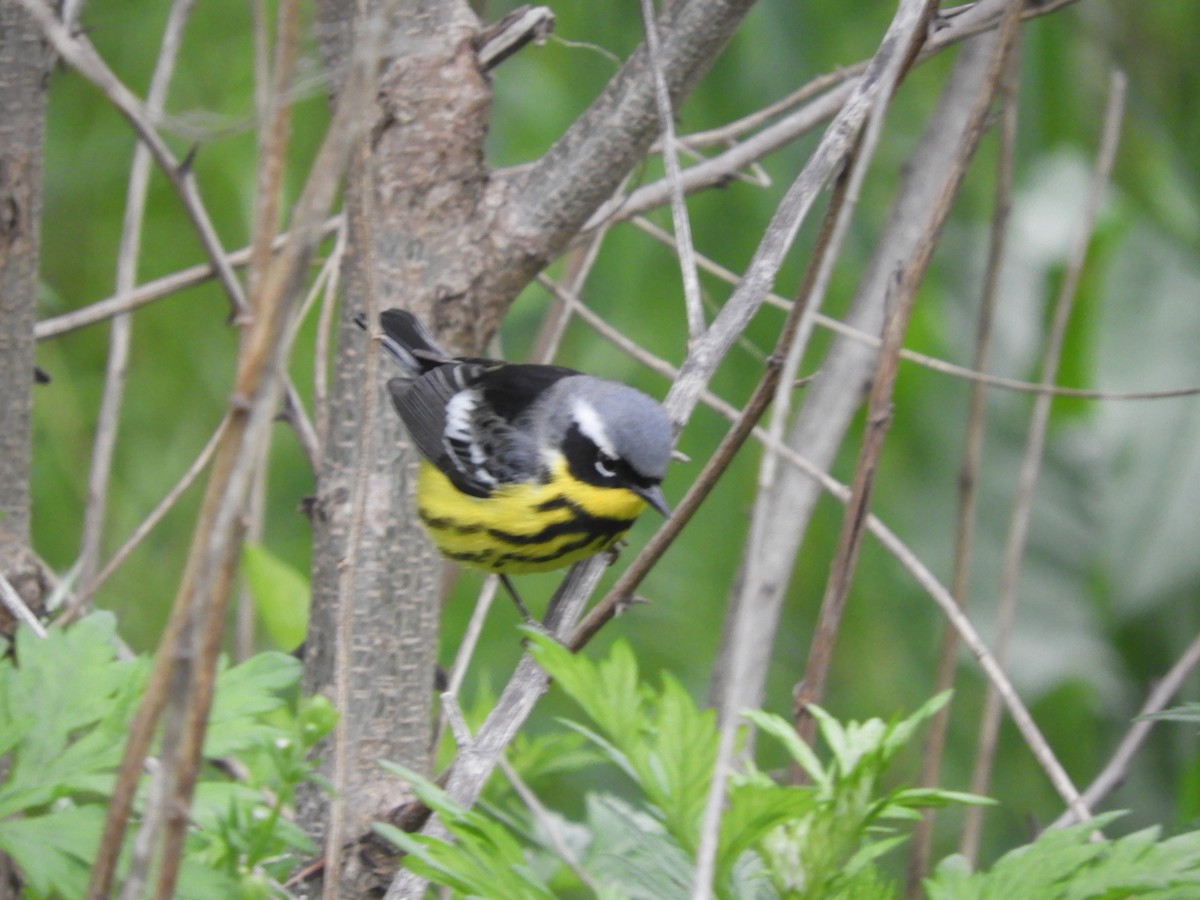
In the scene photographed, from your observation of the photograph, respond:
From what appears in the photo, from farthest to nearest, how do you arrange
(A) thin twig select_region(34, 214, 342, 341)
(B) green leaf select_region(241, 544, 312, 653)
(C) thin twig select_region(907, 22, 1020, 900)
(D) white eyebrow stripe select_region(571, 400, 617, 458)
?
(D) white eyebrow stripe select_region(571, 400, 617, 458) < (B) green leaf select_region(241, 544, 312, 653) < (C) thin twig select_region(907, 22, 1020, 900) < (A) thin twig select_region(34, 214, 342, 341)

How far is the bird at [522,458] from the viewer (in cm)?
273

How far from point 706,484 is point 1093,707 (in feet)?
10.1

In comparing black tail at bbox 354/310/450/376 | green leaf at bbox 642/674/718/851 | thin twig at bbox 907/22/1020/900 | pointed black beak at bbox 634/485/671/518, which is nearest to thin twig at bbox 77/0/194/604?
black tail at bbox 354/310/450/376

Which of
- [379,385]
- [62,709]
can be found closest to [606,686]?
[62,709]

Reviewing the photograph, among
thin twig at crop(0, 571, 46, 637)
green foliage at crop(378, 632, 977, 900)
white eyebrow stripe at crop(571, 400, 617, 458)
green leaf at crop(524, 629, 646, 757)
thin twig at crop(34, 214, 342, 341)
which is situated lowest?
green foliage at crop(378, 632, 977, 900)

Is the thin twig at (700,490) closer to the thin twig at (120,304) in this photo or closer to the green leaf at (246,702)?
the green leaf at (246,702)

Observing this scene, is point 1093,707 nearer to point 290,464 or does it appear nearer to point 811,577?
point 811,577

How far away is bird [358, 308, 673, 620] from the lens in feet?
8.95

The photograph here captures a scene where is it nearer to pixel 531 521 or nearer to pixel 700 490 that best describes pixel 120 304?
pixel 531 521

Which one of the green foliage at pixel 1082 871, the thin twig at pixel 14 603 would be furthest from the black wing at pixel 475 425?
the green foliage at pixel 1082 871

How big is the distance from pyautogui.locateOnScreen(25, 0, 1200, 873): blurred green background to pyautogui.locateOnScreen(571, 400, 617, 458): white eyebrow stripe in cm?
81

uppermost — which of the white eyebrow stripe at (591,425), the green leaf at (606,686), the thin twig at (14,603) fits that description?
the white eyebrow stripe at (591,425)

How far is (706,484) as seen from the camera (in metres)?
1.61

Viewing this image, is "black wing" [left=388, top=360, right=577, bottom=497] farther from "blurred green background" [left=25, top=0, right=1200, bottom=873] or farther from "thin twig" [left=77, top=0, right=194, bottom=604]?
"blurred green background" [left=25, top=0, right=1200, bottom=873]
